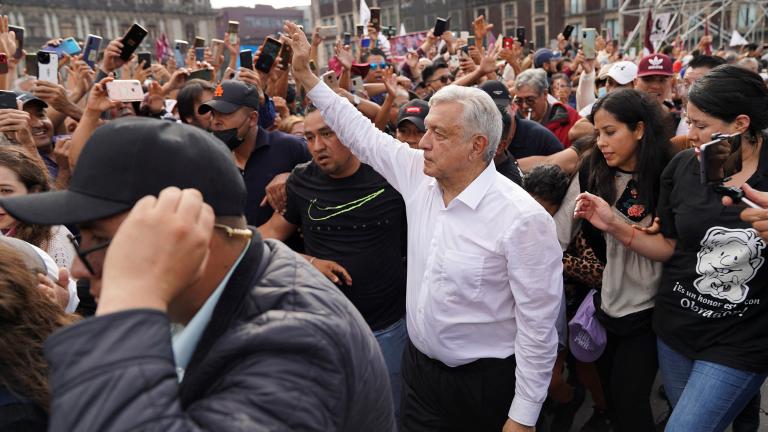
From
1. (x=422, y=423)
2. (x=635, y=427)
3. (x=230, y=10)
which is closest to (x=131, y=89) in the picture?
(x=422, y=423)

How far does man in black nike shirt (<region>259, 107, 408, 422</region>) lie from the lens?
3.16 metres

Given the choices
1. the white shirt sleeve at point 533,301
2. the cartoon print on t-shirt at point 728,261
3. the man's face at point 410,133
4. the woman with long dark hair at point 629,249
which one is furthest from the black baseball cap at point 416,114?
the cartoon print on t-shirt at point 728,261

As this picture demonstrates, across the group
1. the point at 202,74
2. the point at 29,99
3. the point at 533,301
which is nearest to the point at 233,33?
the point at 202,74

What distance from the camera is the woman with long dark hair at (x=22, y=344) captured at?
57.2 inches

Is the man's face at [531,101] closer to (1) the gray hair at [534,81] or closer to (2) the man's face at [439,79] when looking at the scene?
(1) the gray hair at [534,81]

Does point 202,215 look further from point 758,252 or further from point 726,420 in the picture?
point 726,420

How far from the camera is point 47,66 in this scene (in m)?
4.63

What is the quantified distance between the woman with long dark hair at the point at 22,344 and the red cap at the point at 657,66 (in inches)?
176

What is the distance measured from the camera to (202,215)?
1014 mm

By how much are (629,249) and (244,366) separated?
222 cm

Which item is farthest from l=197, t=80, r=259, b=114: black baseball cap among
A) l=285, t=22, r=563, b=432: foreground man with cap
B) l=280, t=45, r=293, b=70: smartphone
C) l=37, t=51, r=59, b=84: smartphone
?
l=285, t=22, r=563, b=432: foreground man with cap

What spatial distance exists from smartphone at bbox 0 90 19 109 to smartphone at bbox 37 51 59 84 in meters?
1.12

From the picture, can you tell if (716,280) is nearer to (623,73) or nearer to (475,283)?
(475,283)

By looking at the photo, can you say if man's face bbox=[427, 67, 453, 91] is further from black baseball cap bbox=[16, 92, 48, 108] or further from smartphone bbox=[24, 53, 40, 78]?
black baseball cap bbox=[16, 92, 48, 108]
